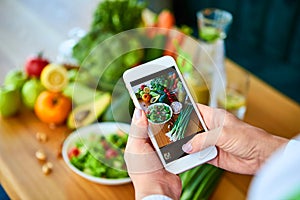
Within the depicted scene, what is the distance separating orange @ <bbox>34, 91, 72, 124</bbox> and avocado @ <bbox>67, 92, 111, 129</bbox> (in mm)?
68

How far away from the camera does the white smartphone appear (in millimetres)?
830

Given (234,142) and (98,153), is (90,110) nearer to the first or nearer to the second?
(98,153)

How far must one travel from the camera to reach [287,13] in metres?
2.04

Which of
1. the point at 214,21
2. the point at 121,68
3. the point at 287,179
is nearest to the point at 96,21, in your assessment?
the point at 214,21

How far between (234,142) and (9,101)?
679 millimetres

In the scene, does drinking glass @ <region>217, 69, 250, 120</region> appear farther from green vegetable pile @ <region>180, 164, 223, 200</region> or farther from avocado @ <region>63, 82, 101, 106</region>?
avocado @ <region>63, 82, 101, 106</region>

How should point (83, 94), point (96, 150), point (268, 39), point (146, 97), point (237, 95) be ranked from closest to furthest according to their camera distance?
1. point (146, 97)
2. point (96, 150)
3. point (83, 94)
4. point (237, 95)
5. point (268, 39)

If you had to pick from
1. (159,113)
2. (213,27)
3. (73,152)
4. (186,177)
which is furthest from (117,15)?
(159,113)

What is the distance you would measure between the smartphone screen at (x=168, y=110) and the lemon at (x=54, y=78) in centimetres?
55

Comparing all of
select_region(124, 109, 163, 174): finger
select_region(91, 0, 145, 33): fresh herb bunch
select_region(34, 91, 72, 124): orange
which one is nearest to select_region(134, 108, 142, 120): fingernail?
select_region(124, 109, 163, 174): finger

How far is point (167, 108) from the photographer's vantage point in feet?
2.72

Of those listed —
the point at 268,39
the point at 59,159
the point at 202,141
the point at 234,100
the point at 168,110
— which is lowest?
the point at 268,39

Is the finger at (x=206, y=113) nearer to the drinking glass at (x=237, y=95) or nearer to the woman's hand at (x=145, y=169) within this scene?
the woman's hand at (x=145, y=169)

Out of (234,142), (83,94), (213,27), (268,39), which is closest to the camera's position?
(234,142)
